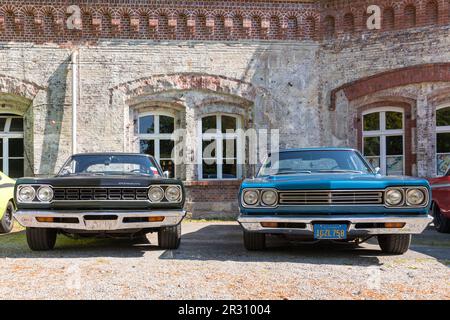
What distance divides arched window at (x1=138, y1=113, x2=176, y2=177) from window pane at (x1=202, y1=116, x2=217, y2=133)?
34.0 inches

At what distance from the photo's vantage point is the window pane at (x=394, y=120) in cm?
1191

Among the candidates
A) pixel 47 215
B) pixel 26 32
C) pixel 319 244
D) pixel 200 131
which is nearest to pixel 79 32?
pixel 26 32

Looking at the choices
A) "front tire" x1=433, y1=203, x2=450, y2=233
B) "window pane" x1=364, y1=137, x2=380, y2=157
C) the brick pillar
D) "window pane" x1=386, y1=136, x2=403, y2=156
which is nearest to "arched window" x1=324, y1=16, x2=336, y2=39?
the brick pillar

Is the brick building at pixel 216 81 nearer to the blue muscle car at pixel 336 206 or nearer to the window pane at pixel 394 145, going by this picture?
the window pane at pixel 394 145

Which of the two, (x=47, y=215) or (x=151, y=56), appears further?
(x=151, y=56)

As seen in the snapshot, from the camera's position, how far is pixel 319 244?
680cm

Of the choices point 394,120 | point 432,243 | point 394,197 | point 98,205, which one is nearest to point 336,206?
point 394,197

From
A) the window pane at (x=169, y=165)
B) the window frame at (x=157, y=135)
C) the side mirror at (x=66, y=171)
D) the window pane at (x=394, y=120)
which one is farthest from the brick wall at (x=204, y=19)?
the side mirror at (x=66, y=171)

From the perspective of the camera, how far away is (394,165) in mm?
11938

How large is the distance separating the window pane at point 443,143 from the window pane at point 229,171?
5.40 metres

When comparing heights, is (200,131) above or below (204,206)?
above

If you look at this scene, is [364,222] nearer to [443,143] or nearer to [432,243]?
[432,243]

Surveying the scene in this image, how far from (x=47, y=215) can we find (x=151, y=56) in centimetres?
723

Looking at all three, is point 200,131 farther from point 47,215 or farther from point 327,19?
point 47,215
